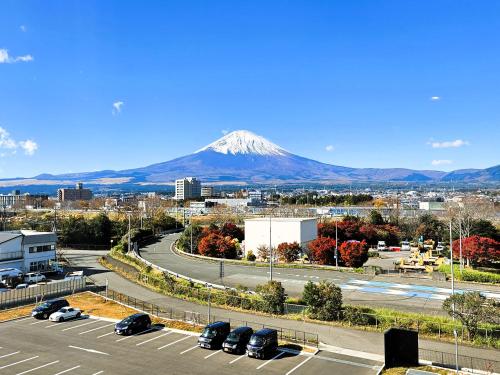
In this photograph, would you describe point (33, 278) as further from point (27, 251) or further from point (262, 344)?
point (262, 344)

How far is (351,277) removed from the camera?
40.1m

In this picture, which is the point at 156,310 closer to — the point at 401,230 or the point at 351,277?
the point at 351,277

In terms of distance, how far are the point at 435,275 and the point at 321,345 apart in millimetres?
20581

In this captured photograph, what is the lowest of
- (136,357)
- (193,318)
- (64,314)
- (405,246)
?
(405,246)

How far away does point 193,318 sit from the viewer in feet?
88.5

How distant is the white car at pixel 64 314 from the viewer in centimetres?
2669

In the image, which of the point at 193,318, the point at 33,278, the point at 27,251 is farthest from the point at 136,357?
the point at 27,251

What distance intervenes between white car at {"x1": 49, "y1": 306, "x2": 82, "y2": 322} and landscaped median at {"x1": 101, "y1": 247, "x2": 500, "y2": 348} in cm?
810

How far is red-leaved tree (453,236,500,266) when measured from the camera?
131ft

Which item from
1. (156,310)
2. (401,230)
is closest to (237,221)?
(401,230)

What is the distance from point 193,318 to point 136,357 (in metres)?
6.71

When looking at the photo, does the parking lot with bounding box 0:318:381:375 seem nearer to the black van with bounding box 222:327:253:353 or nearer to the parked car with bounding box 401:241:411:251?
the black van with bounding box 222:327:253:353

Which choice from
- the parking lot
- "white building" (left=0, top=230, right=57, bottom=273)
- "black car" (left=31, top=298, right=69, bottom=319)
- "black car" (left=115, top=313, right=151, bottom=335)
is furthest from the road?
"black car" (left=31, top=298, right=69, bottom=319)

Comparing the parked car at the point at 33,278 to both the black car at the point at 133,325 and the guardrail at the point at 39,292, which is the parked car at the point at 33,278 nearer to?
the guardrail at the point at 39,292
